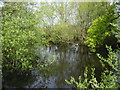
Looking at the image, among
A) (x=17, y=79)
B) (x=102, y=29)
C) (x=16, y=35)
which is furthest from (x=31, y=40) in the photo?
(x=102, y=29)

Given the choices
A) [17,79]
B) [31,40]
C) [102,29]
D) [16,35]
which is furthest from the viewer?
[102,29]

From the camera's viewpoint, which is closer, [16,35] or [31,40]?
[16,35]

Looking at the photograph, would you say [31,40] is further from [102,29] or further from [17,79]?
[102,29]

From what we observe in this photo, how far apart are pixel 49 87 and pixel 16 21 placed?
1370 millimetres

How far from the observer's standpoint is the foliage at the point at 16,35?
2.35 m

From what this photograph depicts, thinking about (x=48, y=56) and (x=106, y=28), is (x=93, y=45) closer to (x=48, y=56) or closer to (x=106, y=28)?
(x=106, y=28)

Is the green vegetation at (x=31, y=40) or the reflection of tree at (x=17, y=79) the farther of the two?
the reflection of tree at (x=17, y=79)

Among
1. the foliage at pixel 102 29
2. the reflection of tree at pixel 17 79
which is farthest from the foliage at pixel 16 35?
the foliage at pixel 102 29

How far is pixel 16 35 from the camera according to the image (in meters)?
2.42

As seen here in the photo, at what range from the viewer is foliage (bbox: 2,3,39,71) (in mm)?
2354

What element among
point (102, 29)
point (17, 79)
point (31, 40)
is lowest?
point (17, 79)

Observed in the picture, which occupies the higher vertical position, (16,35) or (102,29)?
(102,29)

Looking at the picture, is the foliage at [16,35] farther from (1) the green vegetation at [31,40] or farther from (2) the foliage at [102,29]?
→ (2) the foliage at [102,29]

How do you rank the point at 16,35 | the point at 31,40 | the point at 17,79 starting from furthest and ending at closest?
1. the point at 31,40
2. the point at 17,79
3. the point at 16,35
